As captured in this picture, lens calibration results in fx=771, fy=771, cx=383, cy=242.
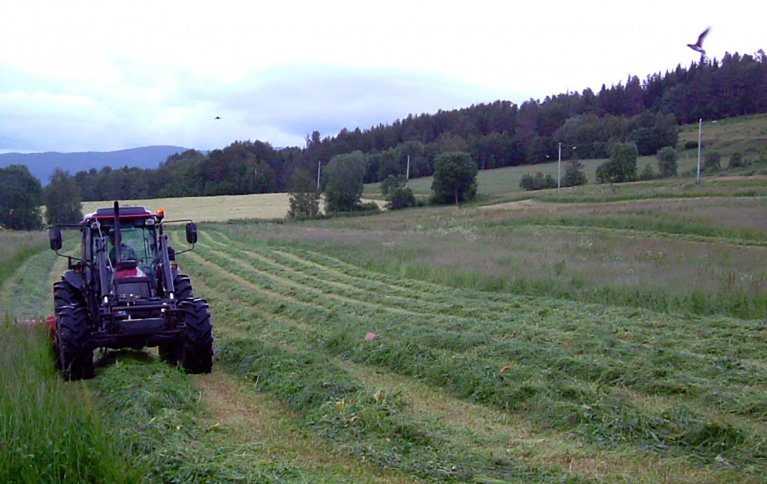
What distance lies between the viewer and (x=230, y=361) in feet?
35.4

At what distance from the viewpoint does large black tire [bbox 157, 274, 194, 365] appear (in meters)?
10.4

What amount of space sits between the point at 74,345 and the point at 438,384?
4441mm

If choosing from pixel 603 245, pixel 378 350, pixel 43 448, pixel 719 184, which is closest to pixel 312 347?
pixel 378 350

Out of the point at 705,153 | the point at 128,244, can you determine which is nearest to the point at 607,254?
the point at 128,244

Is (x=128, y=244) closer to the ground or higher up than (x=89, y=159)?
closer to the ground

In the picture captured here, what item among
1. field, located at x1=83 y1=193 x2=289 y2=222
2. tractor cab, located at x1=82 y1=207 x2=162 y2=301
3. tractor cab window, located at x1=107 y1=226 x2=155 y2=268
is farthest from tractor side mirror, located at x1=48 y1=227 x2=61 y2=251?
field, located at x1=83 y1=193 x2=289 y2=222

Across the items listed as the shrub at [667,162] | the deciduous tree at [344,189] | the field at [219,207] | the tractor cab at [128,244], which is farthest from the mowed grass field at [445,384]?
the shrub at [667,162]

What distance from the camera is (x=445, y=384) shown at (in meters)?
9.16

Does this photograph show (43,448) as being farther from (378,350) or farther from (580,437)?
(378,350)

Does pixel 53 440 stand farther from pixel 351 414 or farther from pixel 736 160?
pixel 736 160

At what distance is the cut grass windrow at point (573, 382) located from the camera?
6734 millimetres

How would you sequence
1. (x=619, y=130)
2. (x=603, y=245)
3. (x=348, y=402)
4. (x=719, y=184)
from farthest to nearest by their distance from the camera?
(x=619, y=130) → (x=719, y=184) → (x=603, y=245) → (x=348, y=402)

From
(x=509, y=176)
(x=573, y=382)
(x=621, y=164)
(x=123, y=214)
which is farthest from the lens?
(x=509, y=176)

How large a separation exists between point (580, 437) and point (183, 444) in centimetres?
347
